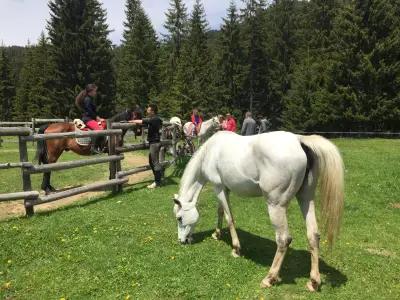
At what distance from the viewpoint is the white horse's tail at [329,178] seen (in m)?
5.46

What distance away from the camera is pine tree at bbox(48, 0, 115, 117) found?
4016 centimetres

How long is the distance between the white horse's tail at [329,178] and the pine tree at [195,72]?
36419 millimetres

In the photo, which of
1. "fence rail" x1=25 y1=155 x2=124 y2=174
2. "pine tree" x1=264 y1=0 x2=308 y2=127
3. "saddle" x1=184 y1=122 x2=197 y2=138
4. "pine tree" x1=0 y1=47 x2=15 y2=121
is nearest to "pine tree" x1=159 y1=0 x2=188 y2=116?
"pine tree" x1=264 y1=0 x2=308 y2=127

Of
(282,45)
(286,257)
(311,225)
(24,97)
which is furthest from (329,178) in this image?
(24,97)

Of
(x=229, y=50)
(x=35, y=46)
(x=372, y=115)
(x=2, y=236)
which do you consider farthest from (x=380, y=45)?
(x=35, y=46)

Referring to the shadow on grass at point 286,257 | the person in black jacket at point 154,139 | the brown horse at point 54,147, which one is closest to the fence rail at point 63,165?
the person in black jacket at point 154,139

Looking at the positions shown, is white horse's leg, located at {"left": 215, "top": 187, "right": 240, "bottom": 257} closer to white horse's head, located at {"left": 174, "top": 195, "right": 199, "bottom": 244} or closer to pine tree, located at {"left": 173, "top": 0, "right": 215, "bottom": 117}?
white horse's head, located at {"left": 174, "top": 195, "right": 199, "bottom": 244}

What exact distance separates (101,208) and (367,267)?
543 centimetres

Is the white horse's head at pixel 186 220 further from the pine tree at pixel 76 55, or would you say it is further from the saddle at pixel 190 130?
the pine tree at pixel 76 55

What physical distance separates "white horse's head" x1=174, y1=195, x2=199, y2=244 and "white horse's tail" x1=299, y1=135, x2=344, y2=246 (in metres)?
2.32

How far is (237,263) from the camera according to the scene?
639 centimetres

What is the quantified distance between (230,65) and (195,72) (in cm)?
447

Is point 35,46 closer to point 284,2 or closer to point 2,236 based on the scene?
point 284,2

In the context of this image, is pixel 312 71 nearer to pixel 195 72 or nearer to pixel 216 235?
pixel 195 72
